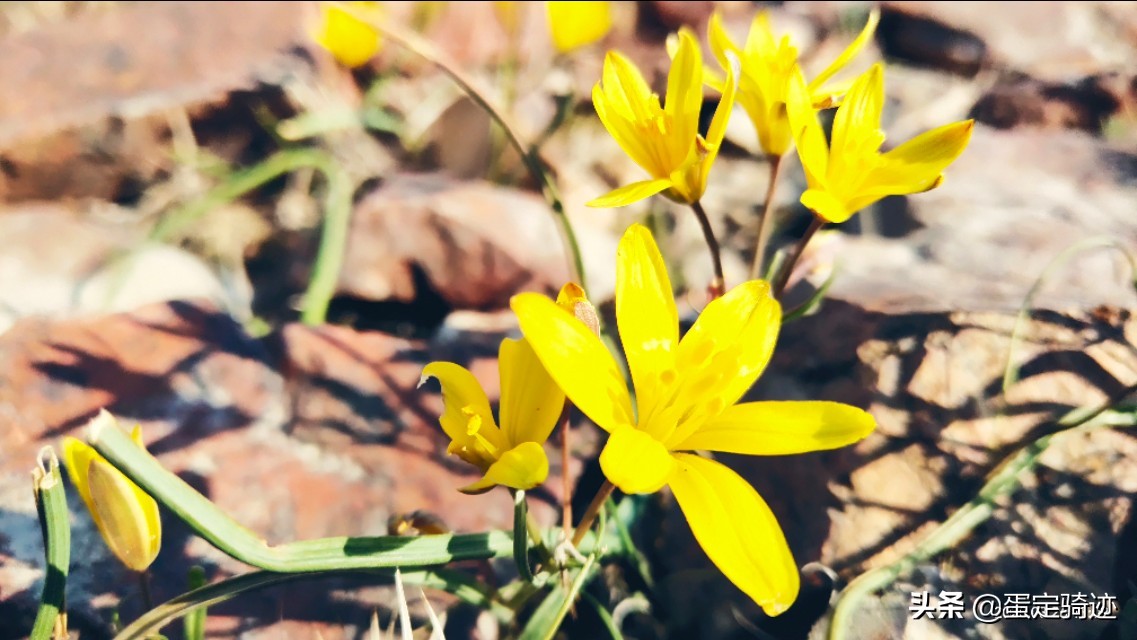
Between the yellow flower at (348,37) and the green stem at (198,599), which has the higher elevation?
the yellow flower at (348,37)

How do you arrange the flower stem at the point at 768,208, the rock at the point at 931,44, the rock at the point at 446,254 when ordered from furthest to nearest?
the rock at the point at 931,44 → the rock at the point at 446,254 → the flower stem at the point at 768,208

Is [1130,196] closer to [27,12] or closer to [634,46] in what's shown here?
[634,46]

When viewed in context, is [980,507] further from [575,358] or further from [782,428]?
[575,358]

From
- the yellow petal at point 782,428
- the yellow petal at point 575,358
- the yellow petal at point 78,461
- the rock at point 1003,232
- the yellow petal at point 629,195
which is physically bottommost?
the rock at point 1003,232

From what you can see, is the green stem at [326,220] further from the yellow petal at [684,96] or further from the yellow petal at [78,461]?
the yellow petal at [684,96]

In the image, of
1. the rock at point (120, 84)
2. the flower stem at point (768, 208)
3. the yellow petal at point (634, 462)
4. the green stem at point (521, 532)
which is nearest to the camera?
the yellow petal at point (634, 462)

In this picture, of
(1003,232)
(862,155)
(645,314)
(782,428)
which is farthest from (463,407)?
(1003,232)

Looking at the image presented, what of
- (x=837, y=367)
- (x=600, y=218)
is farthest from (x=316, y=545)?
(x=600, y=218)

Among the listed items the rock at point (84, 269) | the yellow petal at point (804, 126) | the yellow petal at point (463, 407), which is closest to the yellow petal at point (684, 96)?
the yellow petal at point (804, 126)
